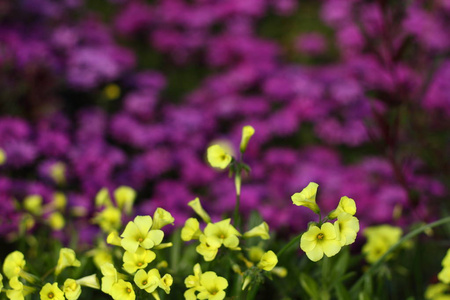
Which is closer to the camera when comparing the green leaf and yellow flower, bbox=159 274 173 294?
yellow flower, bbox=159 274 173 294

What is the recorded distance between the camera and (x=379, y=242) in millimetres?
1671

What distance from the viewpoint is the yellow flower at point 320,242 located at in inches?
43.0

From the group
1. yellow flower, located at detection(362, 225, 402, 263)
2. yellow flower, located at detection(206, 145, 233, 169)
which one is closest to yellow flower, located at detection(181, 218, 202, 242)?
yellow flower, located at detection(206, 145, 233, 169)

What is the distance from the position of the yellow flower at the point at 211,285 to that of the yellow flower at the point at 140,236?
14 cm

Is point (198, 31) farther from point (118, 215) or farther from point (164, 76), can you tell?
point (118, 215)

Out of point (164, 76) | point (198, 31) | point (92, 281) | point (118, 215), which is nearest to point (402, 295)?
point (118, 215)

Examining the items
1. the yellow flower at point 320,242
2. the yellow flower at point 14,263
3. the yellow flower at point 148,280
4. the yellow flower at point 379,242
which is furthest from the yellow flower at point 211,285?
the yellow flower at point 379,242

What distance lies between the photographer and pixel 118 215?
5.12 ft

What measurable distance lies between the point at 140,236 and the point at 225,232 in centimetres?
20

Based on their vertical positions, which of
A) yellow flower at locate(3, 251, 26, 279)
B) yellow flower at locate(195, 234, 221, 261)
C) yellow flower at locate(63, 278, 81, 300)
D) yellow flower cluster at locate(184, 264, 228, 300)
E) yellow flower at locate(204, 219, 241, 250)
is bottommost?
yellow flower at locate(3, 251, 26, 279)

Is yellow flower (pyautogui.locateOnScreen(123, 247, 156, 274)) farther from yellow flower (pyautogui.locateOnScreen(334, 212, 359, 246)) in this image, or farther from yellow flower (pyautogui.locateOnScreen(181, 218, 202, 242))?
yellow flower (pyautogui.locateOnScreen(334, 212, 359, 246))

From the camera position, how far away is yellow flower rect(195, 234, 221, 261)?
1193 millimetres

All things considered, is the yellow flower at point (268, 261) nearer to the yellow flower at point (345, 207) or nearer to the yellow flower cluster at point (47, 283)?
the yellow flower at point (345, 207)

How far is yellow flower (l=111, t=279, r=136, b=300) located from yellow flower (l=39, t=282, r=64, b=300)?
0.44 feet
